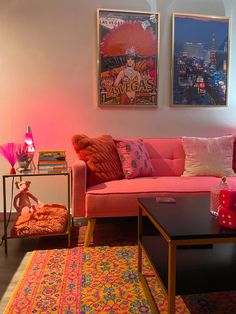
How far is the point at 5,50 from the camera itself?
2639 mm

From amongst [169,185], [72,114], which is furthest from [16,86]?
[169,185]

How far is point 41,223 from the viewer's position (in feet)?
6.94

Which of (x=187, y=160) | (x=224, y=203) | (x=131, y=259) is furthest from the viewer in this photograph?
(x=187, y=160)

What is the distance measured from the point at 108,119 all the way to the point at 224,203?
5.89 feet

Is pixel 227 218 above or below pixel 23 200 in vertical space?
above

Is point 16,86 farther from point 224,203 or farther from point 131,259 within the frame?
point 224,203

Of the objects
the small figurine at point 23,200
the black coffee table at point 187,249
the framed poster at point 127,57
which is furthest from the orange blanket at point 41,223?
the framed poster at point 127,57

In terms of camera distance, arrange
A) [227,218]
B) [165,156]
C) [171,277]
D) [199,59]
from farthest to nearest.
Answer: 1. [199,59]
2. [165,156]
3. [227,218]
4. [171,277]

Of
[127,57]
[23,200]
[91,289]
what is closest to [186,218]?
[91,289]

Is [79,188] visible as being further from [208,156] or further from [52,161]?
[208,156]

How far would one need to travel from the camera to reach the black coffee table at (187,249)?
3.63 ft

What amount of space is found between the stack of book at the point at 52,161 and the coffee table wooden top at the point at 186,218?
2.97ft

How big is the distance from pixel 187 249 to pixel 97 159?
1.04 m

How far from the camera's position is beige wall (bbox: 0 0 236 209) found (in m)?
2.64
